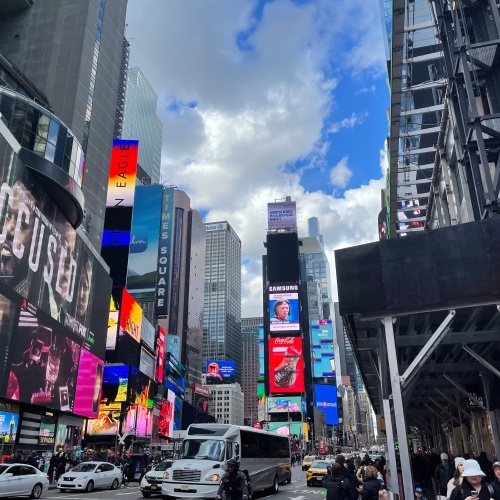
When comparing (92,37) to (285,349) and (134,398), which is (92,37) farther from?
(285,349)

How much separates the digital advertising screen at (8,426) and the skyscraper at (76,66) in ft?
106

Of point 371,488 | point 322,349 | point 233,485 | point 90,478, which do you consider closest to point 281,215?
point 322,349

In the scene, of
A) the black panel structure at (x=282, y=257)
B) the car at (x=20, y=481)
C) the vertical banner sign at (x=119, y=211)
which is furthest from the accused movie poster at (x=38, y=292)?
the black panel structure at (x=282, y=257)

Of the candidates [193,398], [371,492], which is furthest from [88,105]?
[193,398]

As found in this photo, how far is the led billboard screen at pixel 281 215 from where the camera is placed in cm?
14988

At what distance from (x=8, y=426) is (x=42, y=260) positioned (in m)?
10.6

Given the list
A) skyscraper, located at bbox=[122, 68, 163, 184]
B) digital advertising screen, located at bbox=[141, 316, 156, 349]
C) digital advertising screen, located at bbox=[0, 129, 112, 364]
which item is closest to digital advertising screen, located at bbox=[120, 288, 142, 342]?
digital advertising screen, located at bbox=[141, 316, 156, 349]

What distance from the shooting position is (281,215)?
151750 millimetres

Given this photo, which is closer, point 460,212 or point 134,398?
point 460,212

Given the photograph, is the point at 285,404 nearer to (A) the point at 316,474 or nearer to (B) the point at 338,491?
(A) the point at 316,474

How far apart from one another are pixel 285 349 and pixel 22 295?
98.8m

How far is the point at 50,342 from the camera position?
3325 centimetres

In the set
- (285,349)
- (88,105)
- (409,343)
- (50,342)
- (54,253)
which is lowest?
(409,343)

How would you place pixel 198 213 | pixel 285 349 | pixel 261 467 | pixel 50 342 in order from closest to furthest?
1. pixel 261 467
2. pixel 50 342
3. pixel 285 349
4. pixel 198 213
